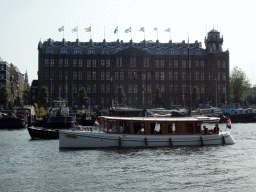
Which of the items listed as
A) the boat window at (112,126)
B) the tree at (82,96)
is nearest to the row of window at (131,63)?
the tree at (82,96)

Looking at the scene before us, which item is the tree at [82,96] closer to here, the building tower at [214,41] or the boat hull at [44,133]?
the building tower at [214,41]

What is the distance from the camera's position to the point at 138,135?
4703 cm

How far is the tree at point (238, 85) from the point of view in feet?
569

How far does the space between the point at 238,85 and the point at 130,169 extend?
482ft

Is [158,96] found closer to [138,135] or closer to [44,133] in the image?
[44,133]

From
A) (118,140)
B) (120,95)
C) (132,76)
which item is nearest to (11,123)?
(118,140)

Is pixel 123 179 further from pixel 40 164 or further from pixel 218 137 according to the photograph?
pixel 218 137

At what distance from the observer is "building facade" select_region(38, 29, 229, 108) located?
163250 mm

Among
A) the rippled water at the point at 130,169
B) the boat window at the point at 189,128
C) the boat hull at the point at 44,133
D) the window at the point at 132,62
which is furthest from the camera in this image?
the window at the point at 132,62

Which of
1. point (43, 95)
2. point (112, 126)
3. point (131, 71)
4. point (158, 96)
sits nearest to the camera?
point (112, 126)

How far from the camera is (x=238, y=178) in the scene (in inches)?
1238

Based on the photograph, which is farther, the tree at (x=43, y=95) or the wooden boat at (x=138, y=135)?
the tree at (x=43, y=95)

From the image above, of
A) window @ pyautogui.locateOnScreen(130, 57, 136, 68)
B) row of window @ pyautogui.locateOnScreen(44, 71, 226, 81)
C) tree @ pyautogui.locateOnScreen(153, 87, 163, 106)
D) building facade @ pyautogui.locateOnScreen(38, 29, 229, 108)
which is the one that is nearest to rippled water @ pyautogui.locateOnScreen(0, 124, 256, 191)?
tree @ pyautogui.locateOnScreen(153, 87, 163, 106)

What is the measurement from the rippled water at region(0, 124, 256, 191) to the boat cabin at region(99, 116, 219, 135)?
243 cm
